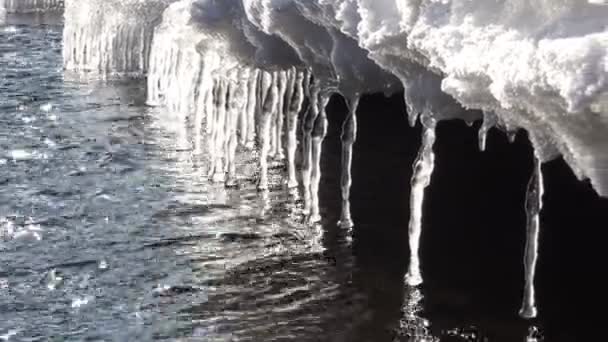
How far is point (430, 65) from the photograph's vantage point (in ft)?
18.5

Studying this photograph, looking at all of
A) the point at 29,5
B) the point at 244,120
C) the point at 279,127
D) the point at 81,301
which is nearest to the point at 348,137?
the point at 81,301

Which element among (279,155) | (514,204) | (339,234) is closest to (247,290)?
(339,234)

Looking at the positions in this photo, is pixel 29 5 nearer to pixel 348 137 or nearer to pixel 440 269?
pixel 348 137

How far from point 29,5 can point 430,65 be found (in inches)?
1273

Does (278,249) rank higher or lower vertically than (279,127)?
lower

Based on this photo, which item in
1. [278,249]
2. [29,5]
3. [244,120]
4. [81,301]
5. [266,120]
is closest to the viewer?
[81,301]

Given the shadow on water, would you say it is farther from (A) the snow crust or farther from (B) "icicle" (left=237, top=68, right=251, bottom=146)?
(B) "icicle" (left=237, top=68, right=251, bottom=146)

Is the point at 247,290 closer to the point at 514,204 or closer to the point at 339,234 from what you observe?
the point at 339,234

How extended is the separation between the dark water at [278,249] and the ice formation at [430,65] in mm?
489

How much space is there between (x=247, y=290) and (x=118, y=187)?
3961mm

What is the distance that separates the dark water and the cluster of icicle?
22371mm

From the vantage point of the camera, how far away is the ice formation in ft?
14.3

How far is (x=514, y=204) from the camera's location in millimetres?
10586

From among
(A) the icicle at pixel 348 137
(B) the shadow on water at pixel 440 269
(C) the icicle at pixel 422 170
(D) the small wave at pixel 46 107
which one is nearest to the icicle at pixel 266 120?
(B) the shadow on water at pixel 440 269
